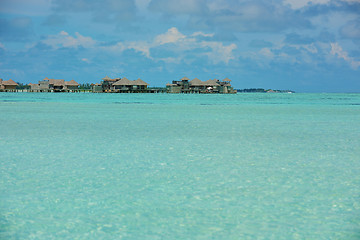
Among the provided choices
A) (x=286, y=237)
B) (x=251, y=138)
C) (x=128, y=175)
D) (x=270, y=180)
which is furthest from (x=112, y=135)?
(x=286, y=237)

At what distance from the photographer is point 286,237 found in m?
5.34

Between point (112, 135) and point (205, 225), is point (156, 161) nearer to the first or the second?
point (205, 225)

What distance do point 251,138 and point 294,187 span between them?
24.4 feet

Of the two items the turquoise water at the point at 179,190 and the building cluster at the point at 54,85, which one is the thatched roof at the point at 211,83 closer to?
the building cluster at the point at 54,85

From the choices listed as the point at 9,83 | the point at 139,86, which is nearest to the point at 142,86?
Answer: the point at 139,86

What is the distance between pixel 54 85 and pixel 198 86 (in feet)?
172

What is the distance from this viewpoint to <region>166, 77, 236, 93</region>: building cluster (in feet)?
473

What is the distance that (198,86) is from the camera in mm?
146250

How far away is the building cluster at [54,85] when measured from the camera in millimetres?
154750

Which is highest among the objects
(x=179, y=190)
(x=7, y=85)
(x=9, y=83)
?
(x=9, y=83)

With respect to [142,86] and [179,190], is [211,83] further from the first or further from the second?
[179,190]

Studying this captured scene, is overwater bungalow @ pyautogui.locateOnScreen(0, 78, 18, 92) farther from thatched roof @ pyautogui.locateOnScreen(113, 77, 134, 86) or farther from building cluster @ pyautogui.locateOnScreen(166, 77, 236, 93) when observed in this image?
building cluster @ pyautogui.locateOnScreen(166, 77, 236, 93)

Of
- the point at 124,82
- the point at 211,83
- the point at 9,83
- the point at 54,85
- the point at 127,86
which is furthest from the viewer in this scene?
the point at 9,83

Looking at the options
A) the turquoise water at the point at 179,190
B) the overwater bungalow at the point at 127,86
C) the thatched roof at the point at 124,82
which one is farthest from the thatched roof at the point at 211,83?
the turquoise water at the point at 179,190
